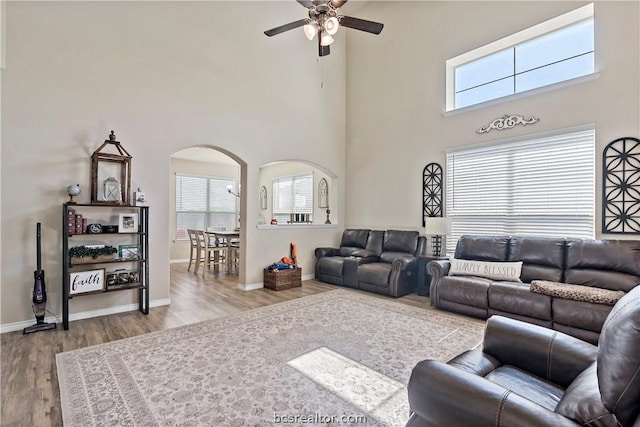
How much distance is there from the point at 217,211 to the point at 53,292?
235 inches

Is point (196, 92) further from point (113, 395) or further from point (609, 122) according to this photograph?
point (609, 122)

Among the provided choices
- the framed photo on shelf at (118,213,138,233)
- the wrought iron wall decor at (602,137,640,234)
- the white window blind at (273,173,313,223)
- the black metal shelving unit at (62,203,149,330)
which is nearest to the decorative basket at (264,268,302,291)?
the black metal shelving unit at (62,203,149,330)

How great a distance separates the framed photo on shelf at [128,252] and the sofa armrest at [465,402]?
380 centimetres

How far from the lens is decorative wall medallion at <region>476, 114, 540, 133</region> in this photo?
4359 mm

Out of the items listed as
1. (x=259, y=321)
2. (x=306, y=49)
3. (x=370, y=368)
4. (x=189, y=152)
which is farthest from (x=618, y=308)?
(x=189, y=152)

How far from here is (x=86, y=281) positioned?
3613 millimetres

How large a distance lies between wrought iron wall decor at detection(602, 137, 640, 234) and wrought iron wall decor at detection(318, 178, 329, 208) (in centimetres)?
497

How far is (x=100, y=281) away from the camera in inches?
146

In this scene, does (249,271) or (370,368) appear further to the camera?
(249,271)

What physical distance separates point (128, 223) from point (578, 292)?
5.05 metres

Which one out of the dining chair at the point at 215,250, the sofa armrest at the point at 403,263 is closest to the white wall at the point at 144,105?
the dining chair at the point at 215,250

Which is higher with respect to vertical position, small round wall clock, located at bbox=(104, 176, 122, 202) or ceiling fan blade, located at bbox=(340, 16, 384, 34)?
ceiling fan blade, located at bbox=(340, 16, 384, 34)

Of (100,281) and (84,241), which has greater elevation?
(84,241)

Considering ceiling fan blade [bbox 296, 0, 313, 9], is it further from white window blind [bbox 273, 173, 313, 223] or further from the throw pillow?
white window blind [bbox 273, 173, 313, 223]
